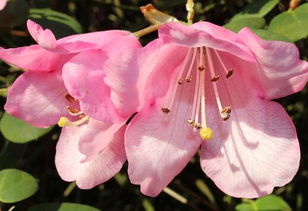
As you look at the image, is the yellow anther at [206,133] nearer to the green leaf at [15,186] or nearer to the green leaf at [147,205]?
the green leaf at [15,186]

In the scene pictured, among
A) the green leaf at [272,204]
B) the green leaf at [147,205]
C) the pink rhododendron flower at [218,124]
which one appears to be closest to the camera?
the pink rhododendron flower at [218,124]

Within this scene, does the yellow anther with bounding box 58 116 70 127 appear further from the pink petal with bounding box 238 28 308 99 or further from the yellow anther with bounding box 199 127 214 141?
the pink petal with bounding box 238 28 308 99

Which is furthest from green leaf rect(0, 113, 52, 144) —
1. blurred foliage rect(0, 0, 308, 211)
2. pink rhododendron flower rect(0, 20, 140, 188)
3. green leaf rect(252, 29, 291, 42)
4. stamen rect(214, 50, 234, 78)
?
green leaf rect(252, 29, 291, 42)

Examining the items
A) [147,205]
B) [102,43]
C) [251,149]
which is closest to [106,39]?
[102,43]

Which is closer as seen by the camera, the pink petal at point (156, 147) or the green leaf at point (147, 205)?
the pink petal at point (156, 147)

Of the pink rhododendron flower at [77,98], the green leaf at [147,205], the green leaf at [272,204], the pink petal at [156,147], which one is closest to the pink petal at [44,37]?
the pink rhododendron flower at [77,98]

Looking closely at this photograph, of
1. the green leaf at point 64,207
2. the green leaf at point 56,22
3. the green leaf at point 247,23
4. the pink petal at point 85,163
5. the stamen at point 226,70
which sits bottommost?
the green leaf at point 64,207
